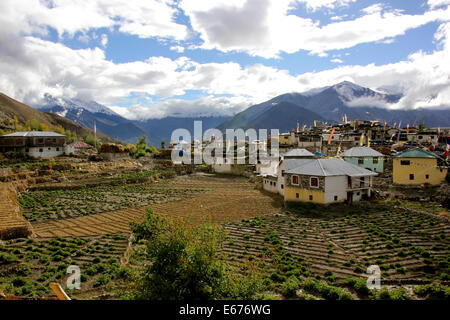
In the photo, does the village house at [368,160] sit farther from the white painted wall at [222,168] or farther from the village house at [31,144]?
the village house at [31,144]

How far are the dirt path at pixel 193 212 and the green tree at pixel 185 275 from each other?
6.26 m

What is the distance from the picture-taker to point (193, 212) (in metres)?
25.6

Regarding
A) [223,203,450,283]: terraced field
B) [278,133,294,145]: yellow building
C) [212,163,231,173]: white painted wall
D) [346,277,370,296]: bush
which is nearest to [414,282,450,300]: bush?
[223,203,450,283]: terraced field

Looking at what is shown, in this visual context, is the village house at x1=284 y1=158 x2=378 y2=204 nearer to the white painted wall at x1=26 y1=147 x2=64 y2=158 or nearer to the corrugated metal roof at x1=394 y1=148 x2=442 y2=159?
the corrugated metal roof at x1=394 y1=148 x2=442 y2=159

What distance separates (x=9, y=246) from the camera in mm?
17094

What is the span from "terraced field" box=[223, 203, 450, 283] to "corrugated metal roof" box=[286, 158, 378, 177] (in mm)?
4228

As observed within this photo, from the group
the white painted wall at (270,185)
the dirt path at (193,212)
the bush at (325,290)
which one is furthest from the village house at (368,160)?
the bush at (325,290)

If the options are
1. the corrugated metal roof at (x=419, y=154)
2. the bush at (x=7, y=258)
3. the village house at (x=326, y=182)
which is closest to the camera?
the bush at (x=7, y=258)

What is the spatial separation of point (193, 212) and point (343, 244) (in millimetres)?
12438

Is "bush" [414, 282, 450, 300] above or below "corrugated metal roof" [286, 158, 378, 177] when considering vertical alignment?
below

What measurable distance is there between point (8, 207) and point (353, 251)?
92.3ft

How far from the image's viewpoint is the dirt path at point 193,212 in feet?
73.8

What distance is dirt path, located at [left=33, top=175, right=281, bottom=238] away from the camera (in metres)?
22.5
